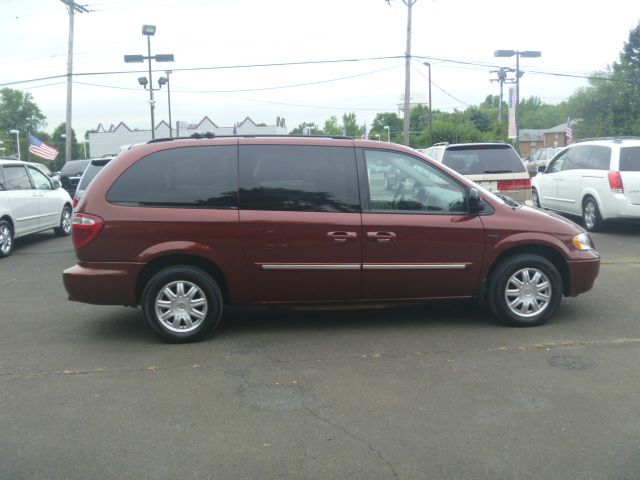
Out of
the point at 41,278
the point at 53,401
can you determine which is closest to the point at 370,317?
the point at 53,401

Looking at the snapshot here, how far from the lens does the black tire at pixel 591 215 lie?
11.3 meters

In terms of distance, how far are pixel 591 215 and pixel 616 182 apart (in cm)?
98

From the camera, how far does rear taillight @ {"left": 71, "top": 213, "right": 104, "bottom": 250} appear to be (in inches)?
208

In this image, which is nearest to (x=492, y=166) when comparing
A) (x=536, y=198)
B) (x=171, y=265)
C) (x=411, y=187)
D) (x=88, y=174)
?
(x=536, y=198)

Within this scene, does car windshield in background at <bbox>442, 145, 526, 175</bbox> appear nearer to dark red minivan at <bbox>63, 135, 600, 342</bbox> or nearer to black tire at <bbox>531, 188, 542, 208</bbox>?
black tire at <bbox>531, 188, 542, 208</bbox>

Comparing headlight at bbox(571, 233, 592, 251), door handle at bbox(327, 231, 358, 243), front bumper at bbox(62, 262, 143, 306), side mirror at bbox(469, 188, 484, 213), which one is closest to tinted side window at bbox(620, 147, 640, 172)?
headlight at bbox(571, 233, 592, 251)

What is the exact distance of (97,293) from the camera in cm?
538

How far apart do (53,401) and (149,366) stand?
2.72 feet

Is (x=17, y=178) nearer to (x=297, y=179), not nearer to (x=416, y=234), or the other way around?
(x=297, y=179)

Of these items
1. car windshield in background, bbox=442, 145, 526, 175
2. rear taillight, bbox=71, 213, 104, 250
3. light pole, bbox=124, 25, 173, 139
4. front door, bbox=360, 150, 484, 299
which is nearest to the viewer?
rear taillight, bbox=71, 213, 104, 250

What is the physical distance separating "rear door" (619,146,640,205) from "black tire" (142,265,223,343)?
26.9ft

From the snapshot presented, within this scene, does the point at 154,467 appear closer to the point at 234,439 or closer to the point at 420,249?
the point at 234,439

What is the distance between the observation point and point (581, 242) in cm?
585

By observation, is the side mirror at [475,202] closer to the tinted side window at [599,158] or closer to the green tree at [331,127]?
the tinted side window at [599,158]
